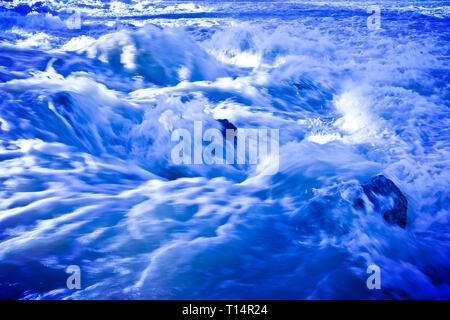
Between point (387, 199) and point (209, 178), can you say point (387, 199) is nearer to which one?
point (387, 199)

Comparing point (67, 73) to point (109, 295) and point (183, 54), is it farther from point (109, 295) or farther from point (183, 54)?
point (109, 295)

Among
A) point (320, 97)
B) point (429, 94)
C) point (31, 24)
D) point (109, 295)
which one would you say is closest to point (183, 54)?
point (320, 97)

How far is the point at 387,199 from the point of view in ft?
12.0

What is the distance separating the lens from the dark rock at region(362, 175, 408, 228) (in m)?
3.57

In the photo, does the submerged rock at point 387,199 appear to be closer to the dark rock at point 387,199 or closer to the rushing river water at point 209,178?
the dark rock at point 387,199

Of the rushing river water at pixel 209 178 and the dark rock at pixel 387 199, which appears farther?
the dark rock at pixel 387 199

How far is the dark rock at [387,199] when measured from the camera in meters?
3.57

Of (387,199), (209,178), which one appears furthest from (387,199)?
(209,178)

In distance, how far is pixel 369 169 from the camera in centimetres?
457

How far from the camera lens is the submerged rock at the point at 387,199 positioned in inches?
141

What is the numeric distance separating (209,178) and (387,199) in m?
2.15

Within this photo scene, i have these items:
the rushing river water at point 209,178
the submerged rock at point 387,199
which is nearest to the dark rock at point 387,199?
the submerged rock at point 387,199

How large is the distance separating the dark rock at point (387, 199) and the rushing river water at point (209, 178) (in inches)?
5.3
